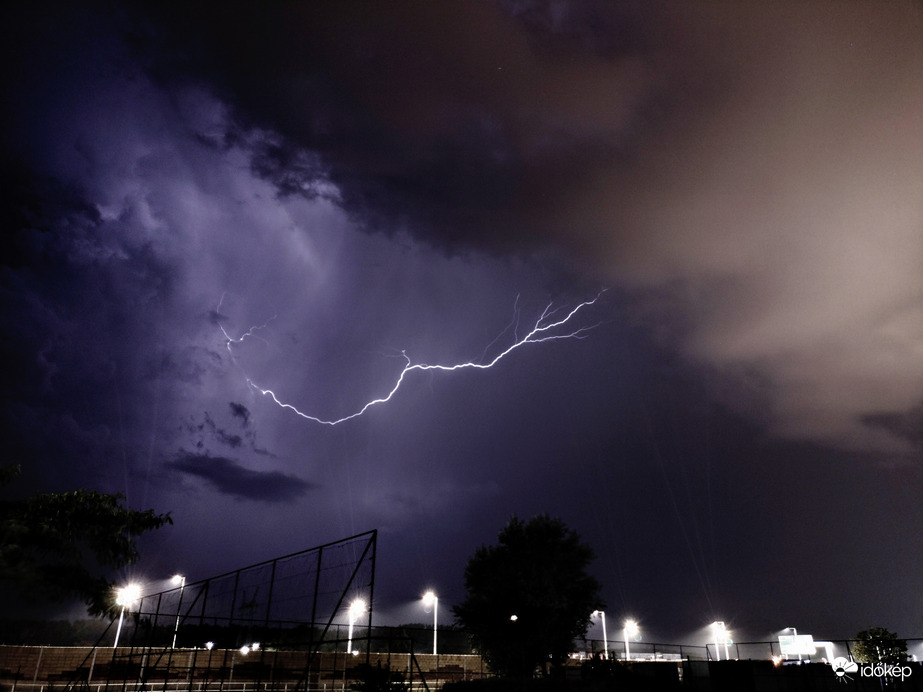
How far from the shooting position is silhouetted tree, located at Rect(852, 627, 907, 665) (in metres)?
26.3

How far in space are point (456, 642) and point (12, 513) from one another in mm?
44673

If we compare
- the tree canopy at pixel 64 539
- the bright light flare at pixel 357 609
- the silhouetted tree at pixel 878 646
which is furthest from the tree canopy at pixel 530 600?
the tree canopy at pixel 64 539

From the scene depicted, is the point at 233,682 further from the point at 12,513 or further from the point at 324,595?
the point at 12,513

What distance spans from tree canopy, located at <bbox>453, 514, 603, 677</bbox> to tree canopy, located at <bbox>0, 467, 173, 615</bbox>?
19.1 metres

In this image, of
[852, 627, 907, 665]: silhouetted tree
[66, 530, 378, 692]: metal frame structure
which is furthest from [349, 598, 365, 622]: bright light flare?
[852, 627, 907, 665]: silhouetted tree

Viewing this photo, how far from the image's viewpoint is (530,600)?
2936 centimetres

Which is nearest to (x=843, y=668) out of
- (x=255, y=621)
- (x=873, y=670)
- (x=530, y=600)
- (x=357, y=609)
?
(x=873, y=670)

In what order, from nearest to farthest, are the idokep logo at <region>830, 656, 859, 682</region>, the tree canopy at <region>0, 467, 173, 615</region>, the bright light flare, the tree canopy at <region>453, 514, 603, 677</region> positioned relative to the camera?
the tree canopy at <region>0, 467, 173, 615</region> → the idokep logo at <region>830, 656, 859, 682</region> → the tree canopy at <region>453, 514, 603, 677</region> → the bright light flare

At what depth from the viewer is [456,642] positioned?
52.3 meters

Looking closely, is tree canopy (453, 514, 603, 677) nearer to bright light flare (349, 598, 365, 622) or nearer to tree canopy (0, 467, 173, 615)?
bright light flare (349, 598, 365, 622)

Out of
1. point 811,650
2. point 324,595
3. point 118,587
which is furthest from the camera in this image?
point 811,650

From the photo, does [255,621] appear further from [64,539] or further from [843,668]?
[843,668]

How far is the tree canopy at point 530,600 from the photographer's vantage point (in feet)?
96.0

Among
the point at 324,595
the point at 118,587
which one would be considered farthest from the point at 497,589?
the point at 118,587
